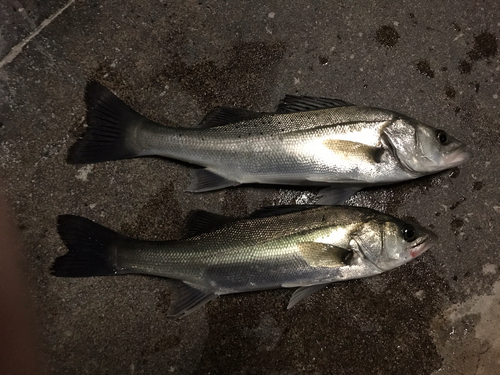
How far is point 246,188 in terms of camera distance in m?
2.91

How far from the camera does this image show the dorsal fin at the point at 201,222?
8.64 ft

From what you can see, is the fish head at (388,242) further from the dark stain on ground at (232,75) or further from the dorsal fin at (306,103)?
the dark stain on ground at (232,75)

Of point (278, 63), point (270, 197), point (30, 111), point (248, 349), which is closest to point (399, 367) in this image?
point (248, 349)

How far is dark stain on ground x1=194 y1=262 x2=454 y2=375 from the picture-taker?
281 cm

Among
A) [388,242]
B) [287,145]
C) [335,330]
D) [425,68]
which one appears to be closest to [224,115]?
[287,145]

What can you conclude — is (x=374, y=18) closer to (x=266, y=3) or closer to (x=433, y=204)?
(x=266, y=3)

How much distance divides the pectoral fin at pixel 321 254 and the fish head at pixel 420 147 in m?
0.77

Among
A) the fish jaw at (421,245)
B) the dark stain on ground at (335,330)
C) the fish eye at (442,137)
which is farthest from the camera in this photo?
the dark stain on ground at (335,330)

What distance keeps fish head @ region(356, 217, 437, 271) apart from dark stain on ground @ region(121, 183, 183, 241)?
1.28 meters

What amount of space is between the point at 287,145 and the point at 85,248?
4.87ft

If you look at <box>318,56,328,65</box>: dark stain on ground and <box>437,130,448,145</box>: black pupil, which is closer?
<box>437,130,448,145</box>: black pupil

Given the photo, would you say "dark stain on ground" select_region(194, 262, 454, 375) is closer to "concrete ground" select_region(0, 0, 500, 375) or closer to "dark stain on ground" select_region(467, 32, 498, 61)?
"concrete ground" select_region(0, 0, 500, 375)

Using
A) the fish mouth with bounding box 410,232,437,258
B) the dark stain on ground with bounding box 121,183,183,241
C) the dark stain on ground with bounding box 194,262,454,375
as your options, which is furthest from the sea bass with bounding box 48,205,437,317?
the dark stain on ground with bounding box 194,262,454,375

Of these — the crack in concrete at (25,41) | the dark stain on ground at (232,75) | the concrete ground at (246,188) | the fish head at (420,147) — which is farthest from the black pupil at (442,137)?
the crack in concrete at (25,41)
